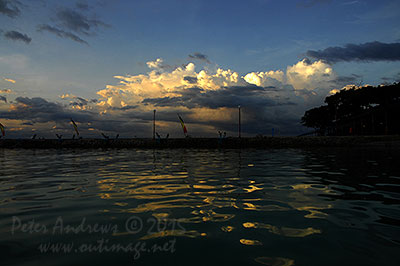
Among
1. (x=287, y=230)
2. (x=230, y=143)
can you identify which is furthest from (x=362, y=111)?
(x=287, y=230)

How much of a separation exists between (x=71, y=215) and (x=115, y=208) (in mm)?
893

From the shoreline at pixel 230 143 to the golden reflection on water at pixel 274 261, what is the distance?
4266 cm

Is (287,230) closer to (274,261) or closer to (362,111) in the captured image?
(274,261)

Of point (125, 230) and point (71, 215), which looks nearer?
point (125, 230)

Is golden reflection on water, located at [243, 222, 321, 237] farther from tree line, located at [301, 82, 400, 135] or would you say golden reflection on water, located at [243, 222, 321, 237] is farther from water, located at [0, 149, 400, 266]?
tree line, located at [301, 82, 400, 135]

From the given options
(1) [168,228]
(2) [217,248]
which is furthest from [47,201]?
(2) [217,248]

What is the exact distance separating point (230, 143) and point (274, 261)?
4897cm

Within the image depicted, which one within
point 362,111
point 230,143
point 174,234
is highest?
point 362,111

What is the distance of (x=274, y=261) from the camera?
10.3ft

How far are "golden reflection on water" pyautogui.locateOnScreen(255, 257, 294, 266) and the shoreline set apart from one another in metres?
42.7

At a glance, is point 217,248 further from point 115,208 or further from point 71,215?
point 71,215

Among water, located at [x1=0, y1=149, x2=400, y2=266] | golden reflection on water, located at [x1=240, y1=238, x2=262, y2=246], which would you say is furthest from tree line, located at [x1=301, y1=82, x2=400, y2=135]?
golden reflection on water, located at [x1=240, y1=238, x2=262, y2=246]

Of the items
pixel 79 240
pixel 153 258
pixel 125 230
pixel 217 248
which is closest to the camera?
pixel 153 258

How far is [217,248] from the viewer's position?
11.5ft
